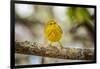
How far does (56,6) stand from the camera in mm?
2291

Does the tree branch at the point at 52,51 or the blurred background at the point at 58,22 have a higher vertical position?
the blurred background at the point at 58,22

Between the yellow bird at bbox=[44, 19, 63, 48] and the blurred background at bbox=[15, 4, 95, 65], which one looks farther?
the yellow bird at bbox=[44, 19, 63, 48]

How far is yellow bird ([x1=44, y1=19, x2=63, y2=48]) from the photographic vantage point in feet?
7.38

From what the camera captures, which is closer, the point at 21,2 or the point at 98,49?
the point at 21,2

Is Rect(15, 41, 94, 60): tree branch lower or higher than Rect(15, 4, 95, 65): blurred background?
lower

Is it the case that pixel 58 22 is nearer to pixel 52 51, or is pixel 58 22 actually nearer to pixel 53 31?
pixel 53 31

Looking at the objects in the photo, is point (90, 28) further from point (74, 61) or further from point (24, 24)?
point (24, 24)

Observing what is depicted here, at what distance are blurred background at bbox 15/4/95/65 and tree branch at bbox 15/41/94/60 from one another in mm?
41

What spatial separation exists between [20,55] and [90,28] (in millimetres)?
919

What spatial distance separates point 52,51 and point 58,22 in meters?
0.34

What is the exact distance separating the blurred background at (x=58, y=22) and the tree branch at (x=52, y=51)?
0.04 m

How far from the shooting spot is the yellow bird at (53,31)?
7.38ft

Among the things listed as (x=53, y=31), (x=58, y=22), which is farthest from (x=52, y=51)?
(x=58, y=22)
